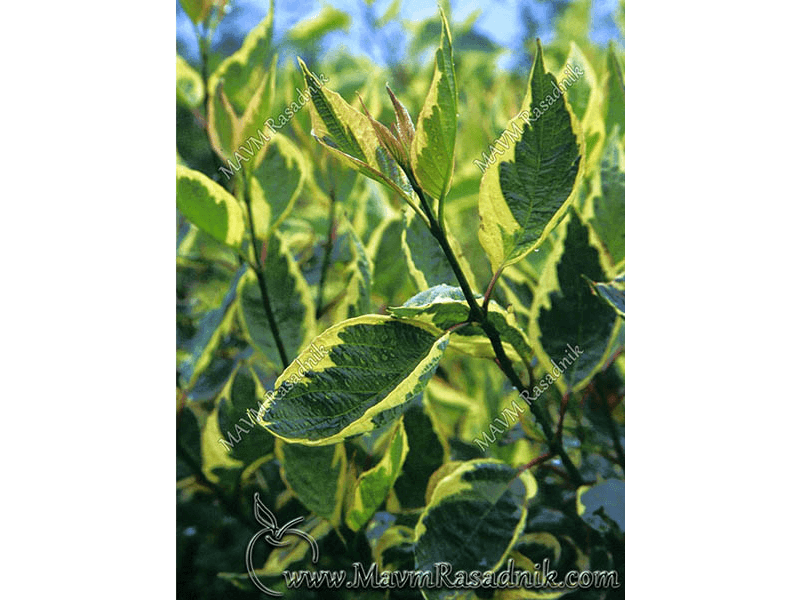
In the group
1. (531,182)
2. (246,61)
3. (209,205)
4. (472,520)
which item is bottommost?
(472,520)

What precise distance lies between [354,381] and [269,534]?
23 centimetres

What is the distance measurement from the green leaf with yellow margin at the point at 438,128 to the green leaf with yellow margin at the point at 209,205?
0.17 meters

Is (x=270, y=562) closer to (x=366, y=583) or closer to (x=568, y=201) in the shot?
(x=366, y=583)

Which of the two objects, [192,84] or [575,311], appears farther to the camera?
[192,84]

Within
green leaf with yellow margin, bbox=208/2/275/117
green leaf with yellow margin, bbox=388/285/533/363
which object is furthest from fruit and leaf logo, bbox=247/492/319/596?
green leaf with yellow margin, bbox=208/2/275/117

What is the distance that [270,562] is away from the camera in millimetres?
475

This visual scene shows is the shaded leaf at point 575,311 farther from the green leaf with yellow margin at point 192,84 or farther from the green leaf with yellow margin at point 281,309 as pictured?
the green leaf with yellow margin at point 192,84

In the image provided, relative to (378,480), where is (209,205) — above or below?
above

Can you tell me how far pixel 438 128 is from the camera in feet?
1.00

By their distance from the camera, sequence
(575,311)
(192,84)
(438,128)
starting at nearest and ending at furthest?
(438,128)
(575,311)
(192,84)

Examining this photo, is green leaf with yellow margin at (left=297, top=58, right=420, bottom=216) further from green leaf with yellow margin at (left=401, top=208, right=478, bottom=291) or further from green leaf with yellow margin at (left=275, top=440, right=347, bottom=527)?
green leaf with yellow margin at (left=275, top=440, right=347, bottom=527)

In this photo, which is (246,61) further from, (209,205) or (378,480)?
→ (378,480)

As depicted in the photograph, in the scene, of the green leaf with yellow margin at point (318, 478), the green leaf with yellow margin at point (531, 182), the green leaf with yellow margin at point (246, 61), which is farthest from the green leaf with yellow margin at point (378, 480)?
the green leaf with yellow margin at point (246, 61)

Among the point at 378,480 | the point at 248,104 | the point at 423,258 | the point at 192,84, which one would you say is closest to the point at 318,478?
the point at 378,480
